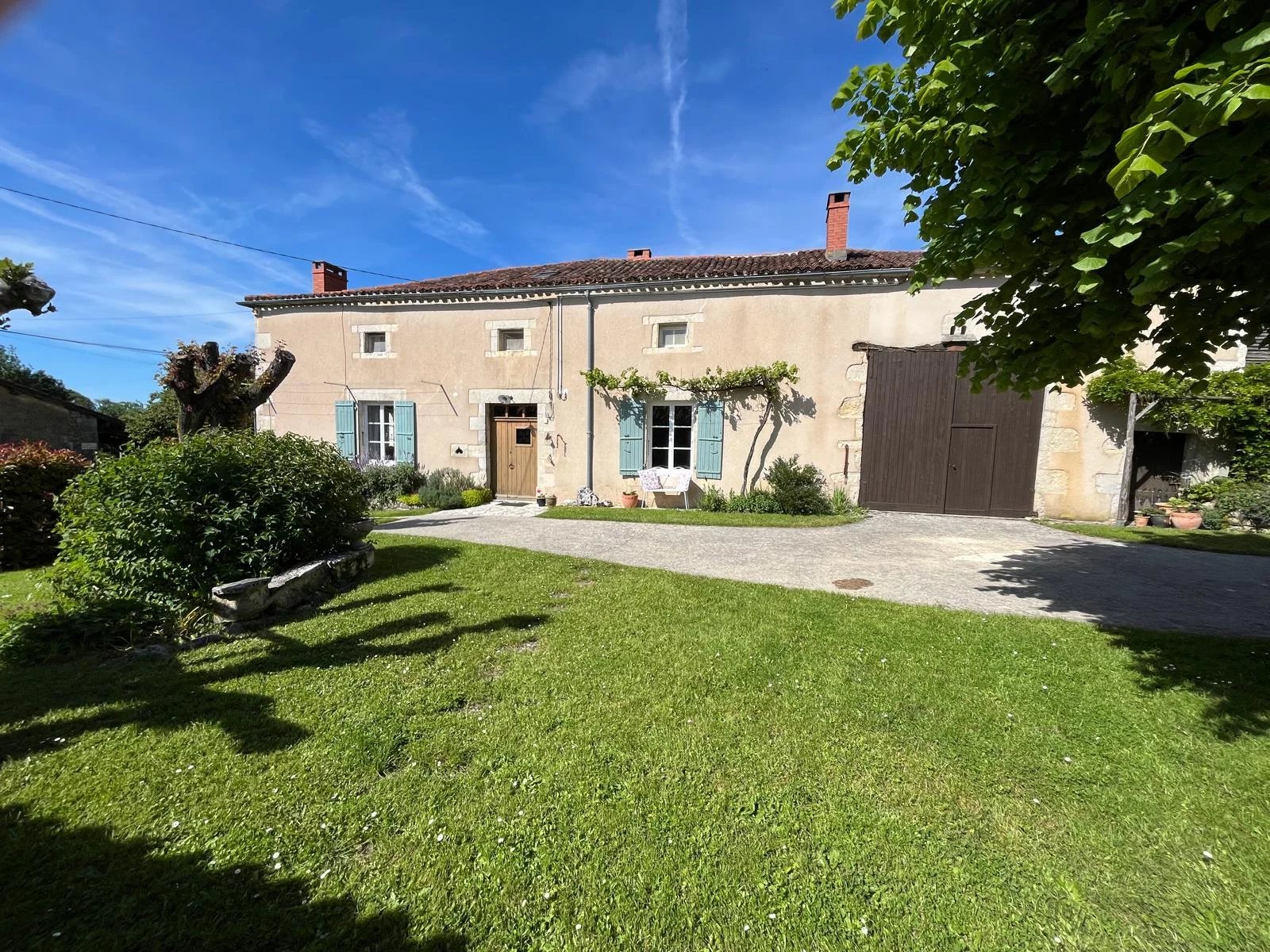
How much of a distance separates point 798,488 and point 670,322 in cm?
421

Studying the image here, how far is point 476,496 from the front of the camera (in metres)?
11.1

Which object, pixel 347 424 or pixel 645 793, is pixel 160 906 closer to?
pixel 645 793

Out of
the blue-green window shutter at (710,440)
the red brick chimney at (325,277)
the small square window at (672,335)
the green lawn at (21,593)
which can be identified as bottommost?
the green lawn at (21,593)

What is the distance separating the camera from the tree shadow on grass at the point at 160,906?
148 centimetres

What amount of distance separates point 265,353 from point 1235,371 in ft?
62.7

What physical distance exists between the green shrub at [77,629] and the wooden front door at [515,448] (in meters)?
7.80

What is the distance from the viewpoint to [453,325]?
1141cm

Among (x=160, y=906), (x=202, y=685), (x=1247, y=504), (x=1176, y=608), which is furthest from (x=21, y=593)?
(x=1247, y=504)

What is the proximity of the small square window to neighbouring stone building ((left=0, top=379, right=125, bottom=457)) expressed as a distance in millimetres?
12662

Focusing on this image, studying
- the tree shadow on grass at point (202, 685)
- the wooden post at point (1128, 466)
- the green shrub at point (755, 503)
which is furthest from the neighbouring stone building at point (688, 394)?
the tree shadow on grass at point (202, 685)

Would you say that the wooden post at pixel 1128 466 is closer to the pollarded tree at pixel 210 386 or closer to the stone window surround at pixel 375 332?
the pollarded tree at pixel 210 386

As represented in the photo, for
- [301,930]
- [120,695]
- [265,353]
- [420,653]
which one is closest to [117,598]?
[120,695]

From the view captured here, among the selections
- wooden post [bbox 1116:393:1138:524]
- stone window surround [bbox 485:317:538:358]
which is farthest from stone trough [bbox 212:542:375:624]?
wooden post [bbox 1116:393:1138:524]

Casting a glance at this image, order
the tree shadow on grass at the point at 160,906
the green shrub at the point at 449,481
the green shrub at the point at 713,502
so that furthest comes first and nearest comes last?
the green shrub at the point at 449,481 < the green shrub at the point at 713,502 < the tree shadow on grass at the point at 160,906
